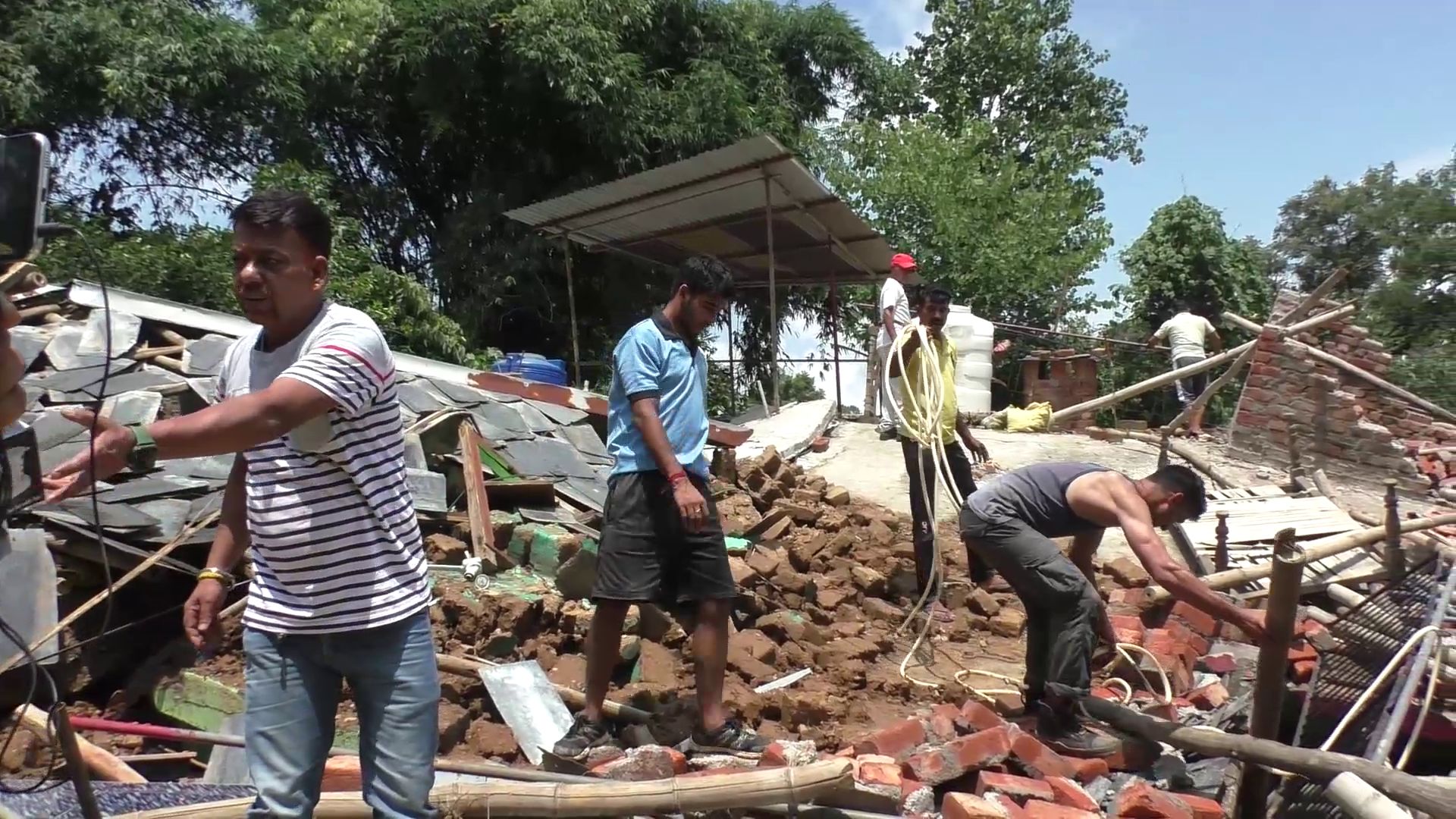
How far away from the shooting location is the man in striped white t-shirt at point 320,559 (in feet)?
7.00

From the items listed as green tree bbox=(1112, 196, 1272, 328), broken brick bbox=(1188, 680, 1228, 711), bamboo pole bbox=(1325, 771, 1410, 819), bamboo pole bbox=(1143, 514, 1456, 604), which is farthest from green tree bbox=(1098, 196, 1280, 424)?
bamboo pole bbox=(1325, 771, 1410, 819)

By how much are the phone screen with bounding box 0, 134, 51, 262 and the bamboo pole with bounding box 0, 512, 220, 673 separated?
2.47 metres

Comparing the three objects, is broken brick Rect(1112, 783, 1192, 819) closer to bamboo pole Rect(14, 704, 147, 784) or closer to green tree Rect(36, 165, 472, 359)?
bamboo pole Rect(14, 704, 147, 784)

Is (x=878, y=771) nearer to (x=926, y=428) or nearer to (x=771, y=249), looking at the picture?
(x=926, y=428)

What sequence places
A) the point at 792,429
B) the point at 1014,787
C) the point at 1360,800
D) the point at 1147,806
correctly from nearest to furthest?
the point at 1360,800
the point at 1147,806
the point at 1014,787
the point at 792,429

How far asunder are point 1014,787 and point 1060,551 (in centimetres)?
101

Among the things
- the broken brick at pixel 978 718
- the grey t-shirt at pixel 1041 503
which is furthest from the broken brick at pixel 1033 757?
the grey t-shirt at pixel 1041 503

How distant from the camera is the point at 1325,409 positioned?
10.3 metres

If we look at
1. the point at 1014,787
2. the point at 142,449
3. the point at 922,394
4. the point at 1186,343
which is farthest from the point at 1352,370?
the point at 142,449

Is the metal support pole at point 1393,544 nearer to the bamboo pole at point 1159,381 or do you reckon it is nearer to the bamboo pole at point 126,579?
the bamboo pole at point 1159,381

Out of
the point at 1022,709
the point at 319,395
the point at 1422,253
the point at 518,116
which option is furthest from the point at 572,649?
the point at 1422,253

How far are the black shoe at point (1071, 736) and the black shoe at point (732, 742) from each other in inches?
45.9

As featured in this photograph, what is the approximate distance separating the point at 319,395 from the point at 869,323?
1752 cm

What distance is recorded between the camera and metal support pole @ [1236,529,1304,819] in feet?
10.6
